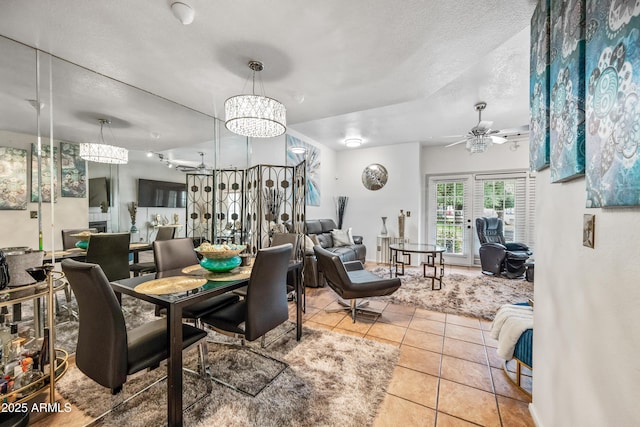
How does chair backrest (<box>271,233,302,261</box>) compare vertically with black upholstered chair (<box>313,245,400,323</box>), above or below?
above

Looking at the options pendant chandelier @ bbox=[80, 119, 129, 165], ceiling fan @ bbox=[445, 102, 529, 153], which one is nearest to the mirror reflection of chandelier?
ceiling fan @ bbox=[445, 102, 529, 153]

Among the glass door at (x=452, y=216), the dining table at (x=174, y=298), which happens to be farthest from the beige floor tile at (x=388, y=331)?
the glass door at (x=452, y=216)

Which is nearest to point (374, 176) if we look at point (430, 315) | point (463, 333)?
point (430, 315)

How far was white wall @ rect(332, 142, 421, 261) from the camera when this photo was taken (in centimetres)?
582

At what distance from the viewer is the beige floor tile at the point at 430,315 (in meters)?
2.97

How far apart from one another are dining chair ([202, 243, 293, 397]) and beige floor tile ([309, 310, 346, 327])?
0.96 metres

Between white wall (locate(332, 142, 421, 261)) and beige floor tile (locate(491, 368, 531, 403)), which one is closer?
beige floor tile (locate(491, 368, 531, 403))

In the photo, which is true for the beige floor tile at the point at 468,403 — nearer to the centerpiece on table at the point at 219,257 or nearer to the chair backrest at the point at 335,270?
the chair backrest at the point at 335,270

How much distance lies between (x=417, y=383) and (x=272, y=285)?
4.22 ft

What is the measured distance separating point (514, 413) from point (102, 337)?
2429 millimetres

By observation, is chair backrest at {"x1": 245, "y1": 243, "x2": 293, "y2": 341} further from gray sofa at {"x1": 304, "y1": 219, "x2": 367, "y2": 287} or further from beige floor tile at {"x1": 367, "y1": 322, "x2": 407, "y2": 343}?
gray sofa at {"x1": 304, "y1": 219, "x2": 367, "y2": 287}

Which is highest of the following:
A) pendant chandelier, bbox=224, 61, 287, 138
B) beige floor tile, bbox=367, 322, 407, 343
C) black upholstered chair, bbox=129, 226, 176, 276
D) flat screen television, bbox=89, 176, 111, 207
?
pendant chandelier, bbox=224, 61, 287, 138

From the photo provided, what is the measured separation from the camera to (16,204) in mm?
2057

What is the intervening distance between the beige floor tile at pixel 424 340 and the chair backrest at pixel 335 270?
2.49ft
